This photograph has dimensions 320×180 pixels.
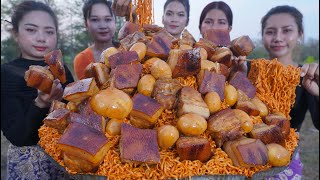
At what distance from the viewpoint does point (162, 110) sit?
1.74 meters

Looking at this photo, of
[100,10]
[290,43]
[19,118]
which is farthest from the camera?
[100,10]

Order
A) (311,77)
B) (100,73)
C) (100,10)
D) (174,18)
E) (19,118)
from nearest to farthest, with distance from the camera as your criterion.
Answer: (100,73), (19,118), (311,77), (100,10), (174,18)

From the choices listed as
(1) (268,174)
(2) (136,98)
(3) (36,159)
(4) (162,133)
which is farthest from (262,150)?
(3) (36,159)

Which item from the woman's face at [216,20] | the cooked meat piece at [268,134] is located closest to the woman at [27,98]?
the cooked meat piece at [268,134]

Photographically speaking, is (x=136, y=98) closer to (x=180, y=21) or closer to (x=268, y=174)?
(x=268, y=174)

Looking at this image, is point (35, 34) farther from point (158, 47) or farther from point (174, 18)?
point (174, 18)


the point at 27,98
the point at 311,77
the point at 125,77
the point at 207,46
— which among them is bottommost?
the point at 27,98

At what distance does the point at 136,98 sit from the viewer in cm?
172

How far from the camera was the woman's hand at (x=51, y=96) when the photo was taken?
214 centimetres

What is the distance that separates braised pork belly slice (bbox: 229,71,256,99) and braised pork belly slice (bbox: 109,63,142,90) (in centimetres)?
61

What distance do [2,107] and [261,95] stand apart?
183cm

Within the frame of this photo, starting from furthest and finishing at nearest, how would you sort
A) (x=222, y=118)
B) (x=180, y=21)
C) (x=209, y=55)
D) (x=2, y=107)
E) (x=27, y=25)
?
(x=180, y=21)
(x=27, y=25)
(x=2, y=107)
(x=209, y=55)
(x=222, y=118)

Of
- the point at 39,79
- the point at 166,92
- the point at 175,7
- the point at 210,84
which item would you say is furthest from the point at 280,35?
the point at 39,79

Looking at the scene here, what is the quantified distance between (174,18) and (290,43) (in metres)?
1.14
